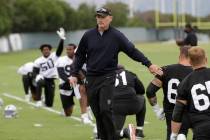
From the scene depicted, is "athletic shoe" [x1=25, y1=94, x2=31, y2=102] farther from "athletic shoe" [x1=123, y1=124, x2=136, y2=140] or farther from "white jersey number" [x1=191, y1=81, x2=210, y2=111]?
"white jersey number" [x1=191, y1=81, x2=210, y2=111]

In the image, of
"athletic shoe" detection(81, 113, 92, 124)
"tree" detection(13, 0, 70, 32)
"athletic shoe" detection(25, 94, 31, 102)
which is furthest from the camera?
"tree" detection(13, 0, 70, 32)

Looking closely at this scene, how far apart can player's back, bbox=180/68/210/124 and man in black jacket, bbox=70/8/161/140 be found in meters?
2.19

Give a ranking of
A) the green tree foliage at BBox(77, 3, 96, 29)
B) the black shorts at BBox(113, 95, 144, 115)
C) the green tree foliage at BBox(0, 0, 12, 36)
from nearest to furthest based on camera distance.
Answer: the black shorts at BBox(113, 95, 144, 115) → the green tree foliage at BBox(0, 0, 12, 36) → the green tree foliage at BBox(77, 3, 96, 29)

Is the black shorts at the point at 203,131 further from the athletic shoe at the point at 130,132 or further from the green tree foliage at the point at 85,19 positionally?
the green tree foliage at the point at 85,19

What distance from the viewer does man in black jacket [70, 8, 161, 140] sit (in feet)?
32.6

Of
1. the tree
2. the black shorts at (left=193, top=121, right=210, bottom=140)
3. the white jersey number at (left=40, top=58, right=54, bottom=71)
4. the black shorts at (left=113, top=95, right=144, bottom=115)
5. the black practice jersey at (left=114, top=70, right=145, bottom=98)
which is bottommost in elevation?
the tree

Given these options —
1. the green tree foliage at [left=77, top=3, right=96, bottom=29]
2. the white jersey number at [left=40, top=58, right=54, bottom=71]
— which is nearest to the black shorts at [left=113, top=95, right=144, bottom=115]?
the white jersey number at [left=40, top=58, right=54, bottom=71]

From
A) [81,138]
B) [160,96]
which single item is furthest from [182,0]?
[81,138]

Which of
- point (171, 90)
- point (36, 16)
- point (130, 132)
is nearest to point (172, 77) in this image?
point (171, 90)

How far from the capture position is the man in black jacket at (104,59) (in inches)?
391

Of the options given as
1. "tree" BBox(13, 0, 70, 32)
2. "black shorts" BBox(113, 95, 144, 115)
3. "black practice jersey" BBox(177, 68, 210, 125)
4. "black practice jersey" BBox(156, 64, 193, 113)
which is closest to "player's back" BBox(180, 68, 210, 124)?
"black practice jersey" BBox(177, 68, 210, 125)

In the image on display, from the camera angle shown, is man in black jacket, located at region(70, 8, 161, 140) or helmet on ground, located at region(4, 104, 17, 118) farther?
helmet on ground, located at region(4, 104, 17, 118)

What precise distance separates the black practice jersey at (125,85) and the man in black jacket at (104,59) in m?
1.01

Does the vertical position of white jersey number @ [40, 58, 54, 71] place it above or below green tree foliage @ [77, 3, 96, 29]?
above
